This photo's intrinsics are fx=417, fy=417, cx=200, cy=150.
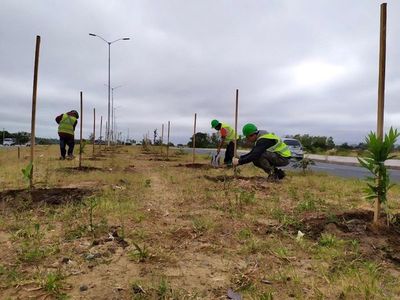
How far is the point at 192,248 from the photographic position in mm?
3959

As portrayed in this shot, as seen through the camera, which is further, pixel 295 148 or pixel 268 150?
pixel 295 148

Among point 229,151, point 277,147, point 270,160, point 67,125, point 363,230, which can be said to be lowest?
point 363,230

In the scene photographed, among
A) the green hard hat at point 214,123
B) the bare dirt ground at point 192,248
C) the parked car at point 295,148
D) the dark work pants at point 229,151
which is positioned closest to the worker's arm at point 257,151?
the bare dirt ground at point 192,248

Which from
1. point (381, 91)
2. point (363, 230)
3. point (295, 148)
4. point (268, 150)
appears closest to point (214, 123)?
point (268, 150)

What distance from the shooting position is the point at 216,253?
12.5 ft

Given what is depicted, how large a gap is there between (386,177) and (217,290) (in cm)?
246

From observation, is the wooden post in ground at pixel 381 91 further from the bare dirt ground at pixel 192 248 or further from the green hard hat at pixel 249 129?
the green hard hat at pixel 249 129

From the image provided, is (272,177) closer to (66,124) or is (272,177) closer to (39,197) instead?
(39,197)

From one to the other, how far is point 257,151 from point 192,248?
486 centimetres

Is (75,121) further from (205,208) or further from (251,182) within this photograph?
(205,208)

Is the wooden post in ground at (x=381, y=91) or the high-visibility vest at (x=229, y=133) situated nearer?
the wooden post in ground at (x=381, y=91)

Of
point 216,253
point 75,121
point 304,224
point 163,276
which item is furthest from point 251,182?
point 75,121

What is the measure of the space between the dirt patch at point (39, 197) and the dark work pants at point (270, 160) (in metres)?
A: 3.91

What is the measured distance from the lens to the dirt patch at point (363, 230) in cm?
381
